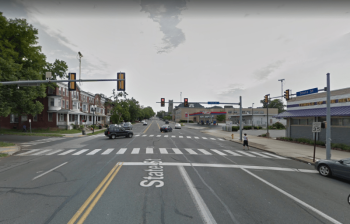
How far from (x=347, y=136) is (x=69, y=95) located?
48.1m

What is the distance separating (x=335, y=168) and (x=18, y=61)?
33.0 meters

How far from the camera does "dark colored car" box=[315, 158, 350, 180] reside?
8.13m

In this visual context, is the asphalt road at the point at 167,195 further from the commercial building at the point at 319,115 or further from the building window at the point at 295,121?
the building window at the point at 295,121

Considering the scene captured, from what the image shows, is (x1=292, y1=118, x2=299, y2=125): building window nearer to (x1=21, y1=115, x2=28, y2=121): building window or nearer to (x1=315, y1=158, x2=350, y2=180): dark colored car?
(x1=315, y1=158, x2=350, y2=180): dark colored car

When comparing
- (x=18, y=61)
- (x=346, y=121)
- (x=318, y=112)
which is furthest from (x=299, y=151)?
(x=18, y=61)

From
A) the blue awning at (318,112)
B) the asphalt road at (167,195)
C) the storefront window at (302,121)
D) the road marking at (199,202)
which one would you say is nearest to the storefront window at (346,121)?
the blue awning at (318,112)

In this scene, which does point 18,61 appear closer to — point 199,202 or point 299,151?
point 199,202

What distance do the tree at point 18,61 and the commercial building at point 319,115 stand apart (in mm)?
33332

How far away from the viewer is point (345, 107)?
58.0 ft

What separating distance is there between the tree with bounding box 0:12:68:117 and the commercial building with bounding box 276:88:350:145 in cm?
3333

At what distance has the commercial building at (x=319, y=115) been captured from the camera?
17.9m

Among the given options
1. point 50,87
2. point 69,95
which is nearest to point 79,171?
point 50,87

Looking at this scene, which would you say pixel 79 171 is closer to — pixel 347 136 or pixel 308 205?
pixel 308 205

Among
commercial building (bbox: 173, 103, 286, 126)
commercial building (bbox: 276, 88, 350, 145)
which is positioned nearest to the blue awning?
commercial building (bbox: 276, 88, 350, 145)
